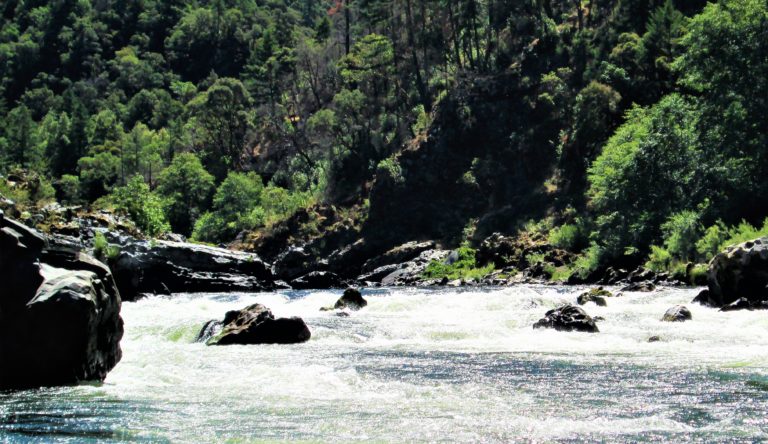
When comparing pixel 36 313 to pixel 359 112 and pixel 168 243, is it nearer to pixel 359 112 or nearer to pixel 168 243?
pixel 168 243

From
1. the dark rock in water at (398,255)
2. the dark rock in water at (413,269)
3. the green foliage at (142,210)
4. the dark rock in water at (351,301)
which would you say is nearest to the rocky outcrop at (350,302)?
the dark rock in water at (351,301)

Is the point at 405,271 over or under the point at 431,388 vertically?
over

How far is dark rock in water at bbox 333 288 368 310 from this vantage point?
129 feet

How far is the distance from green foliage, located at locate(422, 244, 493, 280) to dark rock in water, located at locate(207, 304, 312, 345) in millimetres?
37672

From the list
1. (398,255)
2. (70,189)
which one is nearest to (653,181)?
(398,255)

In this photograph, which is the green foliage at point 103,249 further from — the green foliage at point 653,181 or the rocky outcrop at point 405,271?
the green foliage at point 653,181

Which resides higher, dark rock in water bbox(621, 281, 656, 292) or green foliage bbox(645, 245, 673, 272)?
green foliage bbox(645, 245, 673, 272)

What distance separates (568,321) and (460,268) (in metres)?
41.4

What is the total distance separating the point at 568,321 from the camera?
93.2ft

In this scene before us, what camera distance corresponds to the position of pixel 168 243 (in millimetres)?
56656

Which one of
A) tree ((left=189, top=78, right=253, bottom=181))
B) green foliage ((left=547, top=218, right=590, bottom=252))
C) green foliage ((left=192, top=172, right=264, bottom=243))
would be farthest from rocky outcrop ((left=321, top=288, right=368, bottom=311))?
tree ((left=189, top=78, right=253, bottom=181))

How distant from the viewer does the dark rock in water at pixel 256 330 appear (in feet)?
88.7

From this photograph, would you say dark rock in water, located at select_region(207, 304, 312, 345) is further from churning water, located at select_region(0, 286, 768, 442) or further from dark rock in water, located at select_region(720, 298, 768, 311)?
dark rock in water, located at select_region(720, 298, 768, 311)

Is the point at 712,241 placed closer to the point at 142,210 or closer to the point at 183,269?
the point at 183,269
